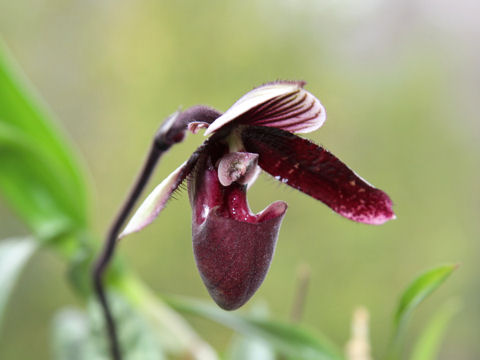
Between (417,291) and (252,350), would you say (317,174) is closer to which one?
(417,291)

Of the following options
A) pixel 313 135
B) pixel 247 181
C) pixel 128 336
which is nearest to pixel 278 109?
pixel 247 181

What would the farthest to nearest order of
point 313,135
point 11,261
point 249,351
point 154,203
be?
point 313,135, point 249,351, point 11,261, point 154,203

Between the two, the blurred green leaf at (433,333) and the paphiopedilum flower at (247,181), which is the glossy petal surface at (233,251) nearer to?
the paphiopedilum flower at (247,181)

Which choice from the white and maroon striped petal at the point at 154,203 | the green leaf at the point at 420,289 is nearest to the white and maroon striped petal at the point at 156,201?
the white and maroon striped petal at the point at 154,203

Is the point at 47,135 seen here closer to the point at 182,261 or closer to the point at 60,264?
the point at 182,261

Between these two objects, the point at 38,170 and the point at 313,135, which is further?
the point at 313,135

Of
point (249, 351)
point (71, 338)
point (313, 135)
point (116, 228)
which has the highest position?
point (313, 135)

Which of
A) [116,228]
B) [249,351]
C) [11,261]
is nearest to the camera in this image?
[116,228]

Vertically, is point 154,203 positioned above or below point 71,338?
above
